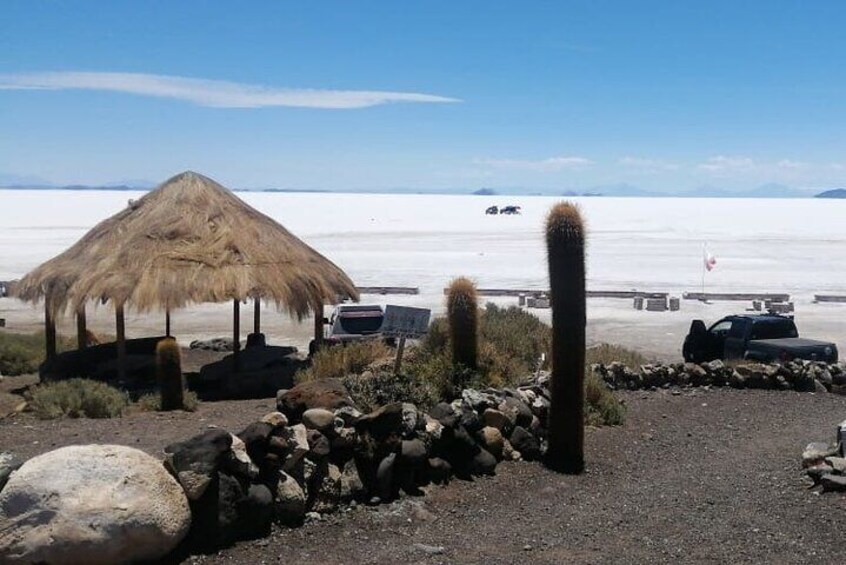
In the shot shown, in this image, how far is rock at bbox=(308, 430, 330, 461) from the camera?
909 cm

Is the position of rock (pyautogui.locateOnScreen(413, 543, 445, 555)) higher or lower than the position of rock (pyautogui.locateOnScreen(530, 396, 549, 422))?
lower

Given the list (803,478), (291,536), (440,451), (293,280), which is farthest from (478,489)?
(293,280)

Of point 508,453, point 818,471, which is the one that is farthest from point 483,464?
point 818,471

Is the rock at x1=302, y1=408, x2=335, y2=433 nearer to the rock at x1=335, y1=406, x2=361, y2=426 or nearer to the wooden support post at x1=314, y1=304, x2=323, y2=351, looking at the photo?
the rock at x1=335, y1=406, x2=361, y2=426

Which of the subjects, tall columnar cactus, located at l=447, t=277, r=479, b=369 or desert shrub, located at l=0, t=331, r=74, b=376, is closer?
tall columnar cactus, located at l=447, t=277, r=479, b=369

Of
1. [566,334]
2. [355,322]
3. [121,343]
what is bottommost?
[121,343]

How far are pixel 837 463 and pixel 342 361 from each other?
24.3ft

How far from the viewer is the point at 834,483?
10312 mm

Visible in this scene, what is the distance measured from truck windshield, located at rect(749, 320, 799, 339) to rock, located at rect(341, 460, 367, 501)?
13015mm

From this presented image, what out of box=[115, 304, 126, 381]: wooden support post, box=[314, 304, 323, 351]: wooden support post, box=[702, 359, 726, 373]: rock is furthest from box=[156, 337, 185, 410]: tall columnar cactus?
box=[702, 359, 726, 373]: rock

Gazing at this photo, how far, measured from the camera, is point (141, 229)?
63.7 ft

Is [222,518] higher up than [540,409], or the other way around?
[540,409]

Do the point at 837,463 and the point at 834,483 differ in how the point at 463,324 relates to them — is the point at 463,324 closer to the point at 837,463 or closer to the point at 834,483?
the point at 837,463

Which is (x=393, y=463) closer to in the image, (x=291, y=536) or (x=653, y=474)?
(x=291, y=536)
